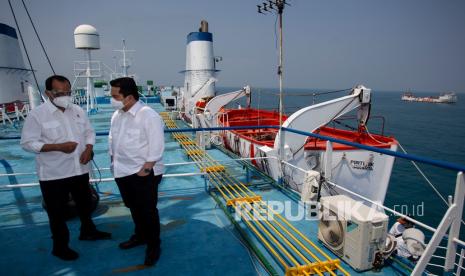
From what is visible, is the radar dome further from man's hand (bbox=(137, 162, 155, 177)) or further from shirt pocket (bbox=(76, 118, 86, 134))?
man's hand (bbox=(137, 162, 155, 177))

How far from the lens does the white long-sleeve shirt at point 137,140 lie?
2.73 m

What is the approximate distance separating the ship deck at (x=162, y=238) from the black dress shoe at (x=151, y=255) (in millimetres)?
62

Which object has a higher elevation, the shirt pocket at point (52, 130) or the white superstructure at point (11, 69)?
the white superstructure at point (11, 69)

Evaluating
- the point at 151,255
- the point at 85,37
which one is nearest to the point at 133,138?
the point at 151,255

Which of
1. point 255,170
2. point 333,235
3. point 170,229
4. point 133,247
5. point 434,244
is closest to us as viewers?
point 434,244

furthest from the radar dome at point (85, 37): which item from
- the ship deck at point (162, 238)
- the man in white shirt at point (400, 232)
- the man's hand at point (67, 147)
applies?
the man in white shirt at point (400, 232)

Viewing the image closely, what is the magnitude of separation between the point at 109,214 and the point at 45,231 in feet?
2.81

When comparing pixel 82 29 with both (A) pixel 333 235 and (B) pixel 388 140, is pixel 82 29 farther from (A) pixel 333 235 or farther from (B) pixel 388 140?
(A) pixel 333 235

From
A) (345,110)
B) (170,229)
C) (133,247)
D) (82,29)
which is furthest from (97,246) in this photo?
(82,29)

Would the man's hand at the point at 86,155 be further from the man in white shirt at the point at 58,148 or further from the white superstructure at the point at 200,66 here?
the white superstructure at the point at 200,66

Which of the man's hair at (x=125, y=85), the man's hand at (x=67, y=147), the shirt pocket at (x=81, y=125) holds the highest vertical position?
the man's hair at (x=125, y=85)

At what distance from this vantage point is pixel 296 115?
642cm

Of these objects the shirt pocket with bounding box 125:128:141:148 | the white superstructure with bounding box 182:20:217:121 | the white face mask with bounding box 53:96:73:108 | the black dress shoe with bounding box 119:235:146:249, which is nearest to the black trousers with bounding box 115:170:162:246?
the shirt pocket with bounding box 125:128:141:148

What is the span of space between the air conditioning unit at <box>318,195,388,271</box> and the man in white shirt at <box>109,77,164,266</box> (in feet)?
6.76
